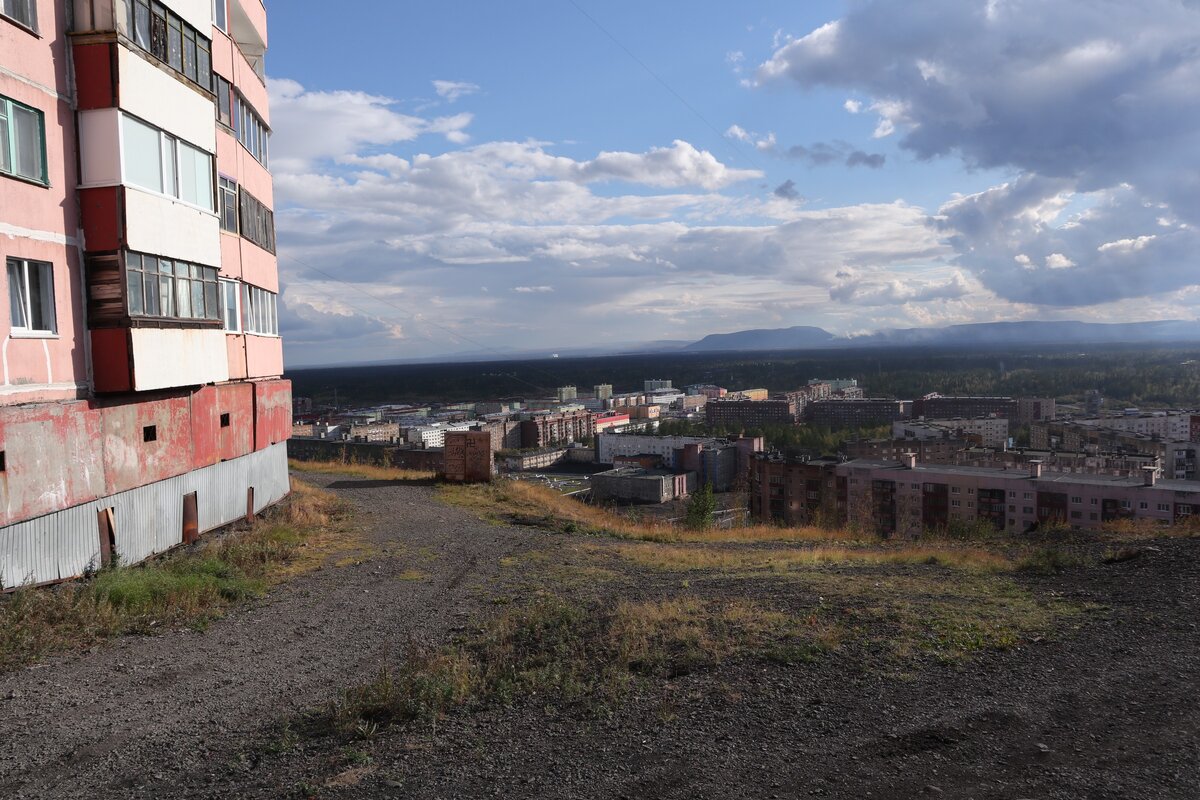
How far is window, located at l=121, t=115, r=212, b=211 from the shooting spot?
9.85m

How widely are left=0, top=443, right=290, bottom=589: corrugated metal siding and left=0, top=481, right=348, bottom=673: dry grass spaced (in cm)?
25

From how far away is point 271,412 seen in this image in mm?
15500

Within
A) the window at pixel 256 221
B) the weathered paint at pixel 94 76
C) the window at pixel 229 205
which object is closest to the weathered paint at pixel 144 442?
the weathered paint at pixel 94 76

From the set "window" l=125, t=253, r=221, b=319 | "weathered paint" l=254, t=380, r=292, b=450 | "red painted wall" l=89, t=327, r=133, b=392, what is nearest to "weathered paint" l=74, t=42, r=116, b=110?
"window" l=125, t=253, r=221, b=319

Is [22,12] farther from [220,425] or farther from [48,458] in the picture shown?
[220,425]

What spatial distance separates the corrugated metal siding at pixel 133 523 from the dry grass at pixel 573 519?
4767 mm

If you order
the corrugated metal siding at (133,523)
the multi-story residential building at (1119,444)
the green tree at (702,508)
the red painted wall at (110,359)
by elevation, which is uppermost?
the red painted wall at (110,359)

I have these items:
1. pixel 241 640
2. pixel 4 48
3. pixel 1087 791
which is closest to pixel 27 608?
pixel 241 640

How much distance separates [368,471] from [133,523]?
1319cm

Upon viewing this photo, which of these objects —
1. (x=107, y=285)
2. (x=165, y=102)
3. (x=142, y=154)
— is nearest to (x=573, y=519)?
(x=107, y=285)

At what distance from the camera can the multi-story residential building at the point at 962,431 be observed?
229 ft

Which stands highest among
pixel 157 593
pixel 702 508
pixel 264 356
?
pixel 264 356

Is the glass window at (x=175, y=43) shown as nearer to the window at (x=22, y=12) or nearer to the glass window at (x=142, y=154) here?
the glass window at (x=142, y=154)

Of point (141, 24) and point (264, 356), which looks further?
point (264, 356)
